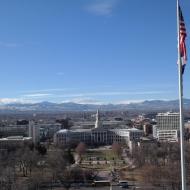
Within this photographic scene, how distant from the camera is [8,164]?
6259cm

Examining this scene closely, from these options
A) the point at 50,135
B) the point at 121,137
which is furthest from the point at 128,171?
the point at 50,135

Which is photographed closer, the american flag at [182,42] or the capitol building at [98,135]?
the american flag at [182,42]

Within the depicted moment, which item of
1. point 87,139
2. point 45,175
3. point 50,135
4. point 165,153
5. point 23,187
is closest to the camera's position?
point 23,187

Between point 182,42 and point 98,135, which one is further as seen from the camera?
point 98,135

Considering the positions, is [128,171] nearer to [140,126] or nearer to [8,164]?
[8,164]

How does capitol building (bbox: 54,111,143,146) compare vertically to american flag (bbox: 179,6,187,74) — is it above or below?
below

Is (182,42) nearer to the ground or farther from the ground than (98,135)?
farther from the ground

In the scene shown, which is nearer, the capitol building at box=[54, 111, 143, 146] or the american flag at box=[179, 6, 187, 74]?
the american flag at box=[179, 6, 187, 74]

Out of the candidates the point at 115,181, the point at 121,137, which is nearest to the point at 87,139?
the point at 121,137

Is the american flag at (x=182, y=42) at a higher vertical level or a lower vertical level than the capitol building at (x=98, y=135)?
higher

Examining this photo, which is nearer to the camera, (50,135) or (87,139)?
(87,139)

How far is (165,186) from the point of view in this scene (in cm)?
4975

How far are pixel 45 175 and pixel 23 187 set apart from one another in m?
13.5

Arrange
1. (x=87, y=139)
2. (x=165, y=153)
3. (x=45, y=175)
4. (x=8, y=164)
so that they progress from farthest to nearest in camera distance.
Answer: (x=87, y=139), (x=165, y=153), (x=8, y=164), (x=45, y=175)
